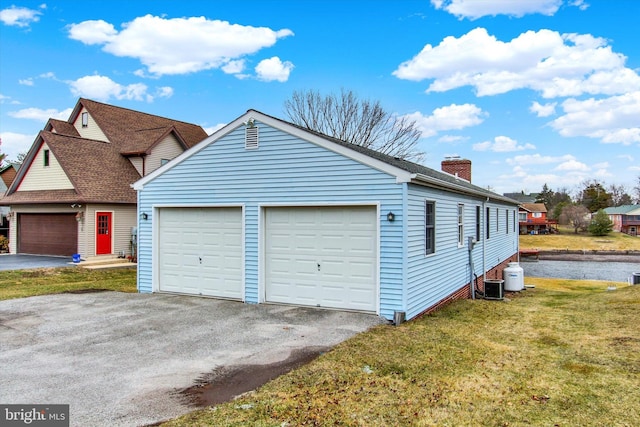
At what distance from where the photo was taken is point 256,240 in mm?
9352

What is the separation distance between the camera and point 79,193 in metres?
18.0

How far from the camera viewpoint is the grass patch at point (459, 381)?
4.12 meters

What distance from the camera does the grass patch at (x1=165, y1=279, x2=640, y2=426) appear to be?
4.12m

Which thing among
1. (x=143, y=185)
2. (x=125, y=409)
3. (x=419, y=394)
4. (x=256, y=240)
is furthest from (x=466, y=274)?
(x=125, y=409)

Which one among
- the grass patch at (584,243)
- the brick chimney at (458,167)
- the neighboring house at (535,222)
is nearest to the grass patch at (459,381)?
the brick chimney at (458,167)

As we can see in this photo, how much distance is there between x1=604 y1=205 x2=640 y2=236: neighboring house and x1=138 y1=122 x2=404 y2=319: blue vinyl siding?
65.7 metres

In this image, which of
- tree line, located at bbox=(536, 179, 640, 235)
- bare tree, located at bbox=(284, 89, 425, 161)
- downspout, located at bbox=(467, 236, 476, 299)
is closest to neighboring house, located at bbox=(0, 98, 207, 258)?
bare tree, located at bbox=(284, 89, 425, 161)

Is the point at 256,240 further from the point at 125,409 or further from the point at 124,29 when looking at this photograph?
the point at 124,29

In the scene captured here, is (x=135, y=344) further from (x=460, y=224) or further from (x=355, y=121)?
(x=355, y=121)

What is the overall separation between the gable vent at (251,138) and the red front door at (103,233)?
1240 cm

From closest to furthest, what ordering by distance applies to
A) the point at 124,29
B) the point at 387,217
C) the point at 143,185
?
the point at 387,217
the point at 143,185
the point at 124,29

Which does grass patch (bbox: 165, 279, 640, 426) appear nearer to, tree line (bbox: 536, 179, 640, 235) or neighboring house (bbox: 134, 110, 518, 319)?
neighboring house (bbox: 134, 110, 518, 319)

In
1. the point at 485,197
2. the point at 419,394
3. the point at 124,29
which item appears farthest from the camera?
the point at 124,29

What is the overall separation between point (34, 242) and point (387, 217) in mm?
19831
